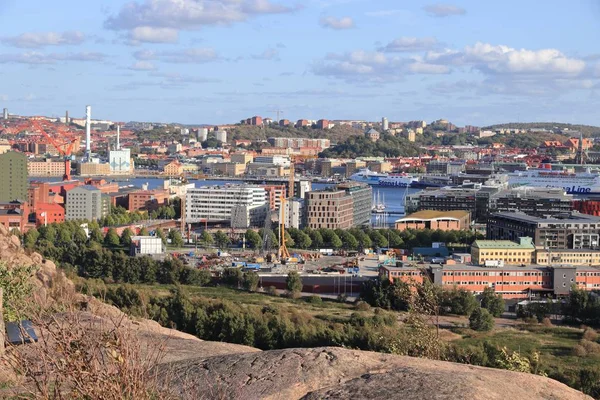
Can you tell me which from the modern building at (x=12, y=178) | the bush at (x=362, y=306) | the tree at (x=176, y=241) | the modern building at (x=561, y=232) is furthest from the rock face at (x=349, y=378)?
the modern building at (x=12, y=178)

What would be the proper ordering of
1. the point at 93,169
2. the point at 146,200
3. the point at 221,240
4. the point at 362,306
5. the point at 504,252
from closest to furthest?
1. the point at 362,306
2. the point at 504,252
3. the point at 221,240
4. the point at 146,200
5. the point at 93,169

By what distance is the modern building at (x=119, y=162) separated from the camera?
31.5 meters

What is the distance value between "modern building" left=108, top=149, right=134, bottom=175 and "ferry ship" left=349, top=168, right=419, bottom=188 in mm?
7060

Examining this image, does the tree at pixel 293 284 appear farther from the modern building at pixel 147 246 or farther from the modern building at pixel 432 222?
the modern building at pixel 432 222

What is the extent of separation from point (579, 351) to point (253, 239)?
750 centimetres

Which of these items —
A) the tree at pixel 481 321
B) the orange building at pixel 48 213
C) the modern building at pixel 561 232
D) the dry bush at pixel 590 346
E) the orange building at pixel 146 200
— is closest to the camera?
the dry bush at pixel 590 346

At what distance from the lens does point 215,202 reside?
17.3 metres

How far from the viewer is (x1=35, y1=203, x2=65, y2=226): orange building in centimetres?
1523

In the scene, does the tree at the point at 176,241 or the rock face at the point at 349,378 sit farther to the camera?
the tree at the point at 176,241

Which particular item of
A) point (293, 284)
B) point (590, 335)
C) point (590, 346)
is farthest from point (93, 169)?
point (590, 346)

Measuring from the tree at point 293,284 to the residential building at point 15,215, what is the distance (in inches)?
215

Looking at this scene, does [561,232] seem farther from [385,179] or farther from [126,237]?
[385,179]

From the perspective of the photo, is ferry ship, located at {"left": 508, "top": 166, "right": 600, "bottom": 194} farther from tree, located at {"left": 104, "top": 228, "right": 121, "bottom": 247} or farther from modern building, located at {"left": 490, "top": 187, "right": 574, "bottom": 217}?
tree, located at {"left": 104, "top": 228, "right": 121, "bottom": 247}

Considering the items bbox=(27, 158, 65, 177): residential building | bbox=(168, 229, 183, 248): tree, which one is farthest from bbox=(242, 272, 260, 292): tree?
bbox=(27, 158, 65, 177): residential building
